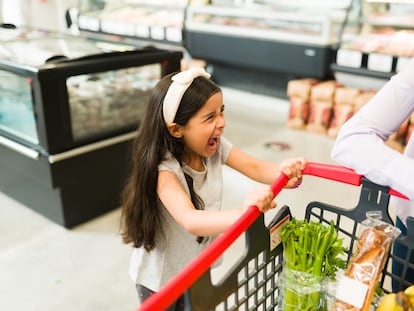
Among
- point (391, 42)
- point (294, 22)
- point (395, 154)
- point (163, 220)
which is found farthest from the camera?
point (294, 22)

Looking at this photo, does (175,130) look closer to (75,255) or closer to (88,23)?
(75,255)

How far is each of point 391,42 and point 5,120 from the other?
3266 millimetres

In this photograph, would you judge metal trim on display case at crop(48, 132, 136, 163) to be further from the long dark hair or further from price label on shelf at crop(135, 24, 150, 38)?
price label on shelf at crop(135, 24, 150, 38)

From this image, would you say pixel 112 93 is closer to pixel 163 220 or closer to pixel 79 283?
pixel 79 283

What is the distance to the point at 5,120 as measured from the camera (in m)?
2.90

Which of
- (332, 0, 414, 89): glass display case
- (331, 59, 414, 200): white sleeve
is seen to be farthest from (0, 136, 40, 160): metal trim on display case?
(332, 0, 414, 89): glass display case

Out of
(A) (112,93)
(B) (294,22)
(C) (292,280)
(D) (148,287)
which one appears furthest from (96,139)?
(B) (294,22)

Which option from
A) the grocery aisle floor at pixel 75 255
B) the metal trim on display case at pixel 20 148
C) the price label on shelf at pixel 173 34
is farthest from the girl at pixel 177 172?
the price label on shelf at pixel 173 34

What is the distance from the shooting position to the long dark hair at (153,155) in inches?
48.3

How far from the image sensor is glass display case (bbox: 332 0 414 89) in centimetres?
384

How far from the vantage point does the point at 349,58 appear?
157 inches

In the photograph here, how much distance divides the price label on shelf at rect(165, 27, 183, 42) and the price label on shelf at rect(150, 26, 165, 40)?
6 centimetres

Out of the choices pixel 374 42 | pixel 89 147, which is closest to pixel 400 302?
pixel 89 147

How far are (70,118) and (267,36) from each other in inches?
100
